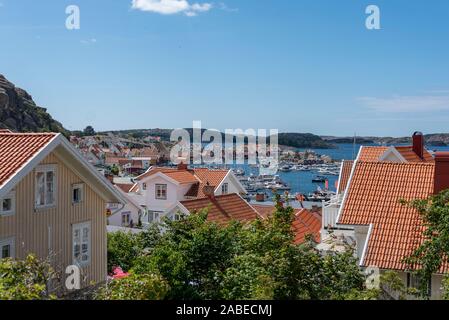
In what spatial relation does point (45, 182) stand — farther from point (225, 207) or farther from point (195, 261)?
point (225, 207)

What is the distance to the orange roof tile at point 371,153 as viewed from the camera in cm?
2323

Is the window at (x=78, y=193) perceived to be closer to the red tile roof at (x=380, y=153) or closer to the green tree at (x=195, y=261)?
the green tree at (x=195, y=261)

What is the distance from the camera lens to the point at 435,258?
12562 mm

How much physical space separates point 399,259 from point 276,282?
5848mm

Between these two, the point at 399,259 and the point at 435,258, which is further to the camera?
the point at 399,259

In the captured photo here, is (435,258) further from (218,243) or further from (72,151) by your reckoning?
(72,151)

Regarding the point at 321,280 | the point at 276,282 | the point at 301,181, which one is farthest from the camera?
the point at 301,181

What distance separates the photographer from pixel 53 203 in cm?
1430

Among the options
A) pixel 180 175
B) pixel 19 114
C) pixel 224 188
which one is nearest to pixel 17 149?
pixel 180 175

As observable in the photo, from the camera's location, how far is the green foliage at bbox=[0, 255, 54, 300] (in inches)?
270

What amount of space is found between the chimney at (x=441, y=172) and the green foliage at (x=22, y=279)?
1165cm

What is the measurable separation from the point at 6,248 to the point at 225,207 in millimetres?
17915

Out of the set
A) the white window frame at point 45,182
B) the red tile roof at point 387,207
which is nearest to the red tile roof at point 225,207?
the red tile roof at point 387,207
